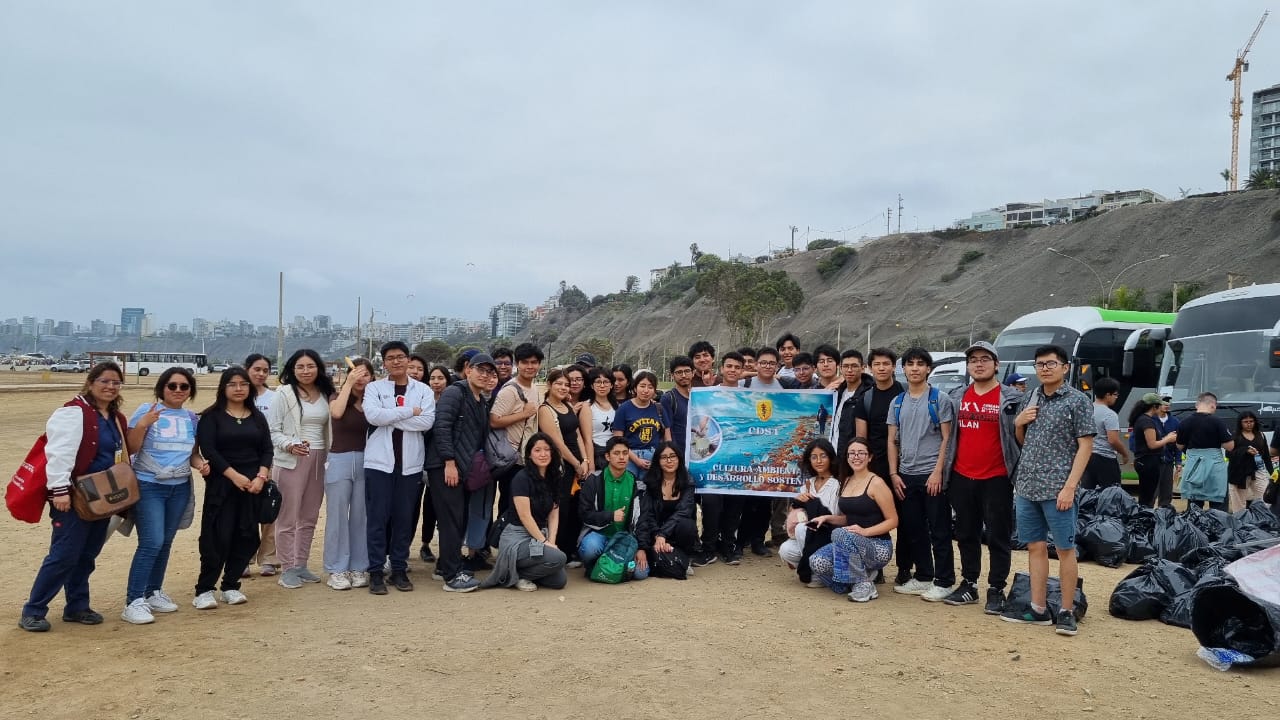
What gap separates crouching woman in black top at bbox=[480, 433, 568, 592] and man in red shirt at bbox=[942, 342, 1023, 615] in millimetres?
3139

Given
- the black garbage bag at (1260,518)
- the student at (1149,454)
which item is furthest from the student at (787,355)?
the student at (1149,454)

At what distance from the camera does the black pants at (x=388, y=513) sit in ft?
22.0

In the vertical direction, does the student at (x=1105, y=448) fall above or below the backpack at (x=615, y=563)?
above

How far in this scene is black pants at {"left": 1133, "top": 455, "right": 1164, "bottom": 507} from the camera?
35.2 feet

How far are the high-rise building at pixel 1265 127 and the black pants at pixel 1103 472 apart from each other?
14249 cm

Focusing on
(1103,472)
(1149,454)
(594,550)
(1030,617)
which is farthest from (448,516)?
(1149,454)

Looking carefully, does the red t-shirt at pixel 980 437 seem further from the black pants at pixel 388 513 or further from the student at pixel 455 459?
the black pants at pixel 388 513

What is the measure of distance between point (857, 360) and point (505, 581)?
3540 millimetres

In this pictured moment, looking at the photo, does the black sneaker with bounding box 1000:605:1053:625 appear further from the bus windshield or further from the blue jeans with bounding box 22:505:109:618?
the bus windshield

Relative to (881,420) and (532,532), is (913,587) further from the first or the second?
(532,532)

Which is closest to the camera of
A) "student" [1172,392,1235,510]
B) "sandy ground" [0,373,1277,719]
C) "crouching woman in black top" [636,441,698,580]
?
"sandy ground" [0,373,1277,719]

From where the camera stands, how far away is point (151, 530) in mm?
5801

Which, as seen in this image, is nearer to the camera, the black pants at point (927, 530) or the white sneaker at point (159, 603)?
the white sneaker at point (159, 603)

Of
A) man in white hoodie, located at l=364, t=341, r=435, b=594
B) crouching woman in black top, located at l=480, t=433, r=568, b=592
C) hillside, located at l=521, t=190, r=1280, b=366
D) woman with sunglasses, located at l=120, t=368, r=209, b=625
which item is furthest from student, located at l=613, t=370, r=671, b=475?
hillside, located at l=521, t=190, r=1280, b=366
